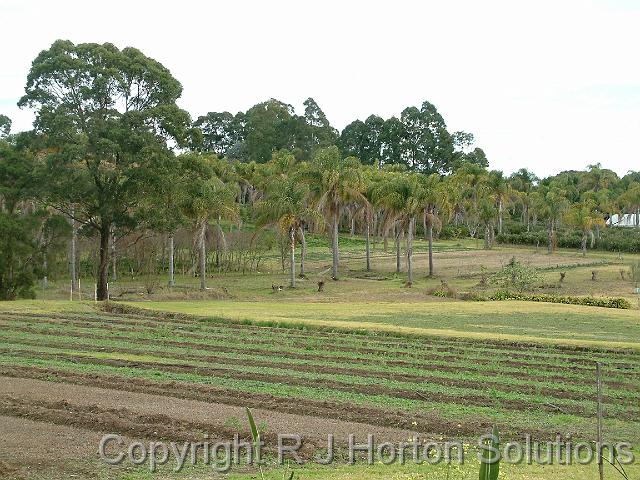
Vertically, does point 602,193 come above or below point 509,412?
above

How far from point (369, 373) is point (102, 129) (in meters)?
28.6

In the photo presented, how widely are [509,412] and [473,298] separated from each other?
3237cm

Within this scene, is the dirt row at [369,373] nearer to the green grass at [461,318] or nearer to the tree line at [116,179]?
the green grass at [461,318]

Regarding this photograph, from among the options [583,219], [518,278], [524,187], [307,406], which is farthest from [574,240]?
[307,406]

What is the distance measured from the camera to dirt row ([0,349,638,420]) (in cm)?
1877

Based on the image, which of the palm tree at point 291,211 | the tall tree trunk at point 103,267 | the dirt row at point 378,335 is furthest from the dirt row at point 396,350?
the palm tree at point 291,211

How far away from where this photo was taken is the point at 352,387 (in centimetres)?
2083

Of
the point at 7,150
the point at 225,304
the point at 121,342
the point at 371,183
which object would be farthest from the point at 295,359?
the point at 371,183

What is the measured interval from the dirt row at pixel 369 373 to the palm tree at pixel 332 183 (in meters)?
36.9

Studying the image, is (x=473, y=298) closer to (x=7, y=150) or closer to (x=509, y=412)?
(x=7, y=150)

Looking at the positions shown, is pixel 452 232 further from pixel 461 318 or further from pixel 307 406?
pixel 307 406

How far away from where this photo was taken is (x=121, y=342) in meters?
28.7

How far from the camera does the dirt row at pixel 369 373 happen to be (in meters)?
20.7

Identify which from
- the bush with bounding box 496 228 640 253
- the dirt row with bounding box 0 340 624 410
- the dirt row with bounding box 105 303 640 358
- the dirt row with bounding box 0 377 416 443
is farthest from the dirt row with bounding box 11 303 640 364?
the bush with bounding box 496 228 640 253
